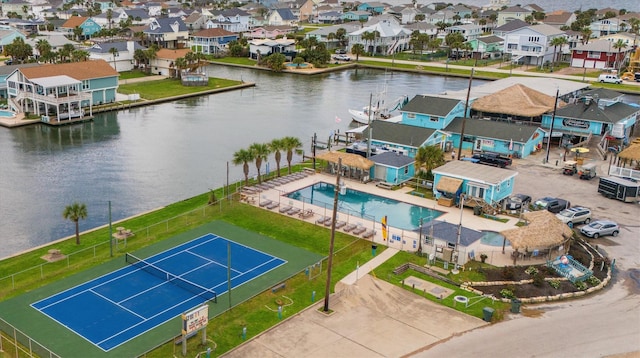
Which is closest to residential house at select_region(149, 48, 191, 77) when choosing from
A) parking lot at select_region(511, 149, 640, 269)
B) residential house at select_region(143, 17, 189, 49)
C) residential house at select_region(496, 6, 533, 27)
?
residential house at select_region(143, 17, 189, 49)

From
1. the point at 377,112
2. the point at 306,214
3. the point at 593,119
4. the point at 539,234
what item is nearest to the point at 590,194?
the point at 539,234

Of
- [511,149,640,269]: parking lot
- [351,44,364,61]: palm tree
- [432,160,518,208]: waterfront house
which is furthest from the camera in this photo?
[351,44,364,61]: palm tree

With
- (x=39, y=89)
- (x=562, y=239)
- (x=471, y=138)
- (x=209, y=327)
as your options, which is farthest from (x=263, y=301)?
(x=39, y=89)

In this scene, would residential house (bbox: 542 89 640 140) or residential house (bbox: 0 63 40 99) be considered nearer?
residential house (bbox: 542 89 640 140)

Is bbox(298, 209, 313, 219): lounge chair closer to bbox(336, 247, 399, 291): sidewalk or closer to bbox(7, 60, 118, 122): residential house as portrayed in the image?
bbox(336, 247, 399, 291): sidewalk

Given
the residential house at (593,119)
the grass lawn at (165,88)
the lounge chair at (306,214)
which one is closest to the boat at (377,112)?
the residential house at (593,119)
